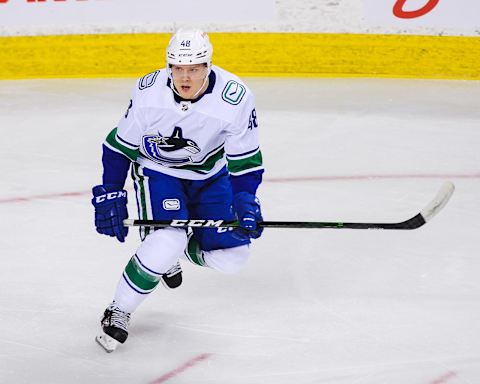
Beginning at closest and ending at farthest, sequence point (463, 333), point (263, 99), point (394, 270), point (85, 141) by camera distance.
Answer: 1. point (463, 333)
2. point (394, 270)
3. point (85, 141)
4. point (263, 99)

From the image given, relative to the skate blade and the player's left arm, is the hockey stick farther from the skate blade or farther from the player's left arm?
the skate blade

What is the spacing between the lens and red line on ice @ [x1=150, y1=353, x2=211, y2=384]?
2.71 metres

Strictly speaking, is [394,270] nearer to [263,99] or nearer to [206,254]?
[206,254]

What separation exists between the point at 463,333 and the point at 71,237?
149 cm

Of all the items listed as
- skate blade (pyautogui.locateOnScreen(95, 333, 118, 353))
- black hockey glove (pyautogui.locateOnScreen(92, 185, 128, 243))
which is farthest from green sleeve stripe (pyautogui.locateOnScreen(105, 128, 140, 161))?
skate blade (pyautogui.locateOnScreen(95, 333, 118, 353))

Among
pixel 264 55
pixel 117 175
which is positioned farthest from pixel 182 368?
pixel 264 55

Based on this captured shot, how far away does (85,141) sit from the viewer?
5.05 meters

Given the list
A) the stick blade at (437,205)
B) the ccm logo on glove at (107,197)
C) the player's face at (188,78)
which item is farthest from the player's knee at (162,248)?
the stick blade at (437,205)

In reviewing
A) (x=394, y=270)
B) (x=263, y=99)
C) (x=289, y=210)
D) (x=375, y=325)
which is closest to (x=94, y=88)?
(x=263, y=99)

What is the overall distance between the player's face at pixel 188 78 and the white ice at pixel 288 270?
0.68m

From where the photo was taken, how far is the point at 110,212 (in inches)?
112

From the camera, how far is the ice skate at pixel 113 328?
2.85 metres

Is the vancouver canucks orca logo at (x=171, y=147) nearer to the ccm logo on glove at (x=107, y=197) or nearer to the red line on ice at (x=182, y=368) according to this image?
the ccm logo on glove at (x=107, y=197)

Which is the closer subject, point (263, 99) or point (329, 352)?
point (329, 352)
